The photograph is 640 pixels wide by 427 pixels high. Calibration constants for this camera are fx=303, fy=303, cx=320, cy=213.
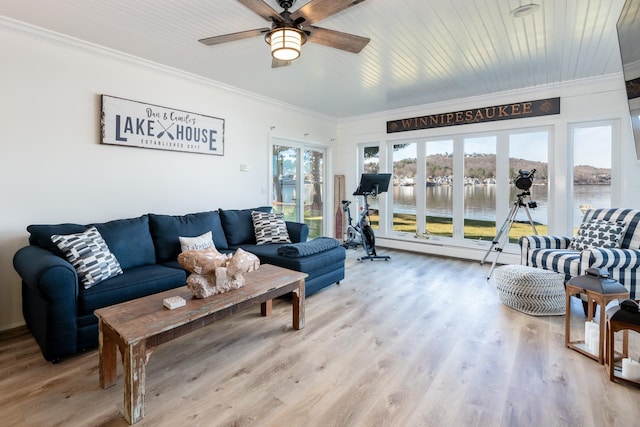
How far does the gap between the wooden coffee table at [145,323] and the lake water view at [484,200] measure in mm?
4071

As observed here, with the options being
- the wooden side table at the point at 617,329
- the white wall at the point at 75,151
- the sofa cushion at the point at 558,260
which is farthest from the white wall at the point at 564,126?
the white wall at the point at 75,151

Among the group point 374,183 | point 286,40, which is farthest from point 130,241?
point 374,183

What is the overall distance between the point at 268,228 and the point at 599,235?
3.79 m

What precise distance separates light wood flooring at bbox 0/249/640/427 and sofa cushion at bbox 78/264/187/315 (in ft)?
1.35

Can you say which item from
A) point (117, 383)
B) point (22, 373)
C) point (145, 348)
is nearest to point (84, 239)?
point (22, 373)

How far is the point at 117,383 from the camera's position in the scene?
1.95 meters

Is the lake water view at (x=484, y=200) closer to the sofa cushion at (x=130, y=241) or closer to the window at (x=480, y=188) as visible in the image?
the window at (x=480, y=188)

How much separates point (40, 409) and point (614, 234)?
4932mm

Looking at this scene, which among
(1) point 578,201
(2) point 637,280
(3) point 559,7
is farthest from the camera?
(1) point 578,201

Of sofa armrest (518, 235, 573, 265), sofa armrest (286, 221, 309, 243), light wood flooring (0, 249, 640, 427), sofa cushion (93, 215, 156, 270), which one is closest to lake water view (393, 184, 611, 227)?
sofa armrest (518, 235, 573, 265)

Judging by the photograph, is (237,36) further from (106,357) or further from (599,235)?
(599,235)

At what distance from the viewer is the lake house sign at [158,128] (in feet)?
10.8

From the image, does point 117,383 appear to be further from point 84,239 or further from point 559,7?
point 559,7

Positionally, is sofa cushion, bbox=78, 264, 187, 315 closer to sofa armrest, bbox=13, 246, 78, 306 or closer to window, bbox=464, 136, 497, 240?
sofa armrest, bbox=13, 246, 78, 306
